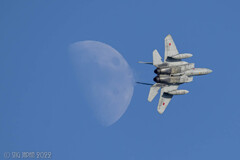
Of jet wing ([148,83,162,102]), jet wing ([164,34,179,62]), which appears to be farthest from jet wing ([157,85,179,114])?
jet wing ([164,34,179,62])

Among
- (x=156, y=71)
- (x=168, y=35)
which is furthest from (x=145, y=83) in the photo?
(x=168, y=35)

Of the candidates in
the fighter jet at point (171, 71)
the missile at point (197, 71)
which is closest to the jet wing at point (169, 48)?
the fighter jet at point (171, 71)

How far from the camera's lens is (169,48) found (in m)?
76.7

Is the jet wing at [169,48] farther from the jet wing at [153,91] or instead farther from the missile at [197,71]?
the jet wing at [153,91]

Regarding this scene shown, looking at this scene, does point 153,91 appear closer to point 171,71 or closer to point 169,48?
point 171,71

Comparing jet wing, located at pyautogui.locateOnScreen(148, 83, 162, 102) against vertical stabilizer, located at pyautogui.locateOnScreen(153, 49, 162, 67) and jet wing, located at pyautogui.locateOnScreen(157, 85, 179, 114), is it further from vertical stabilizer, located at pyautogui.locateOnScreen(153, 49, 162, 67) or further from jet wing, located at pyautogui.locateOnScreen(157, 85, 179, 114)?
vertical stabilizer, located at pyautogui.locateOnScreen(153, 49, 162, 67)

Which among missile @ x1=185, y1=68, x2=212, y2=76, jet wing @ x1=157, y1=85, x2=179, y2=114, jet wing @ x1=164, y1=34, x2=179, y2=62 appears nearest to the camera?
jet wing @ x1=164, y1=34, x2=179, y2=62

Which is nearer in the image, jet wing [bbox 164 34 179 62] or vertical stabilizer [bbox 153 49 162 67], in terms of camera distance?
vertical stabilizer [bbox 153 49 162 67]

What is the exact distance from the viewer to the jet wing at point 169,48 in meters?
76.4

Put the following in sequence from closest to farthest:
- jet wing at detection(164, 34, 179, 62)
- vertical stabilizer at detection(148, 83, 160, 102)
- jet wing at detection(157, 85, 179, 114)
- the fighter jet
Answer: the fighter jet
vertical stabilizer at detection(148, 83, 160, 102)
jet wing at detection(164, 34, 179, 62)
jet wing at detection(157, 85, 179, 114)

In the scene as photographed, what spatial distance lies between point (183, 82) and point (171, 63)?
312 centimetres

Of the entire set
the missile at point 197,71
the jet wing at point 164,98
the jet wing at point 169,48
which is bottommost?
the jet wing at point 164,98

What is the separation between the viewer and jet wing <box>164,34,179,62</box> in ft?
251

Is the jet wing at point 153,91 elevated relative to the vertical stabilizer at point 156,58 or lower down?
lower down
